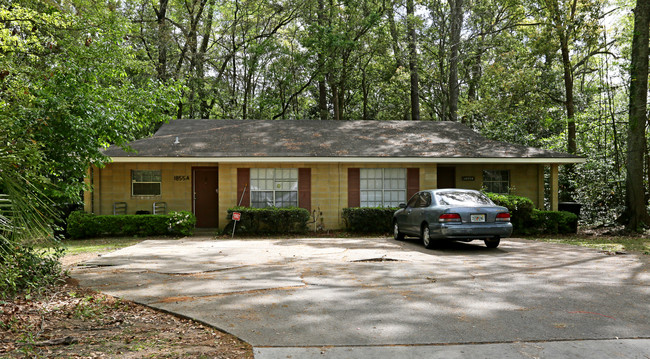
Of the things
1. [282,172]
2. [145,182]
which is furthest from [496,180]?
[145,182]

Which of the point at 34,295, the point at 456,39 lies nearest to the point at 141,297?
the point at 34,295

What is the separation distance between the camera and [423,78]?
3159 centimetres

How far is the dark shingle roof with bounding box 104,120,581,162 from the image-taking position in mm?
16703

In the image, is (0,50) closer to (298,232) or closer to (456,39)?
(298,232)

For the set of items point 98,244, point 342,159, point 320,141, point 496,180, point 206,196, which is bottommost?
point 98,244

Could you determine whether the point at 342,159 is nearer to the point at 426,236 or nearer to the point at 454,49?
the point at 426,236

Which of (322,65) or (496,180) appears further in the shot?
(322,65)

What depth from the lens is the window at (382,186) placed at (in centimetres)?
1755

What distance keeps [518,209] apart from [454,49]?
1540 cm

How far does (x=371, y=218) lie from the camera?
16516 mm

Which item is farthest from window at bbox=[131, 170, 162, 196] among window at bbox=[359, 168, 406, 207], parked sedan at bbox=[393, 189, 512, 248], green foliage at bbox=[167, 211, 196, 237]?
parked sedan at bbox=[393, 189, 512, 248]

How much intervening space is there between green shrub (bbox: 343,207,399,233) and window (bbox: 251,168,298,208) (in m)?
2.13

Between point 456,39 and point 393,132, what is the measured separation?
1128 centimetres

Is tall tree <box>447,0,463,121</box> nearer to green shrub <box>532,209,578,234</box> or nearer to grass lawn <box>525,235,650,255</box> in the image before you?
green shrub <box>532,209,578,234</box>
